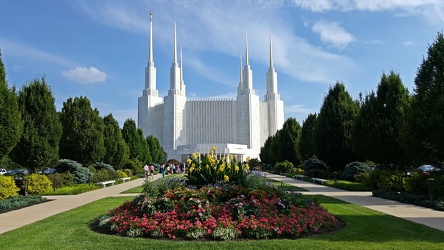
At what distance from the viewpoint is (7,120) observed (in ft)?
43.5

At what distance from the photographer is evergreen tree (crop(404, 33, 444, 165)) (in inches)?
506

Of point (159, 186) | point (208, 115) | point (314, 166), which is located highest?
point (208, 115)

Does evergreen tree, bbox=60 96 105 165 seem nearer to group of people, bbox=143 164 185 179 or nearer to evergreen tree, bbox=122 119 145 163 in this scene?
group of people, bbox=143 164 185 179

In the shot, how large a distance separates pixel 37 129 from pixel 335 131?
16.6 metres

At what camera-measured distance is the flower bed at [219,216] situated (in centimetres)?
686

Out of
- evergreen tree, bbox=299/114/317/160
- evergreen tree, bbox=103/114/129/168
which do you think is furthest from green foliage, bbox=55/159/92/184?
evergreen tree, bbox=299/114/317/160

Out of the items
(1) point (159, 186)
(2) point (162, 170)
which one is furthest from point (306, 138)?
(1) point (159, 186)

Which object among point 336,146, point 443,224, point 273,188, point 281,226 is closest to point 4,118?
point 273,188

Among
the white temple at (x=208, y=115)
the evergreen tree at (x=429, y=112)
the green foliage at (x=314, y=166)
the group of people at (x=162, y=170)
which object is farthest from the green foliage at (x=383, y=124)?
the white temple at (x=208, y=115)

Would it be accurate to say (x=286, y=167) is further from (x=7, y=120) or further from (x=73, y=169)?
(x=7, y=120)

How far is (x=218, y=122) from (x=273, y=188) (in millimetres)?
86441

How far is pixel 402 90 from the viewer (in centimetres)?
1795

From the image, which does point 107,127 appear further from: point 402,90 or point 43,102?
point 402,90

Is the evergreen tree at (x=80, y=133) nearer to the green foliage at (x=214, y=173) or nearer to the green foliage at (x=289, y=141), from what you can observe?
the green foliage at (x=214, y=173)
